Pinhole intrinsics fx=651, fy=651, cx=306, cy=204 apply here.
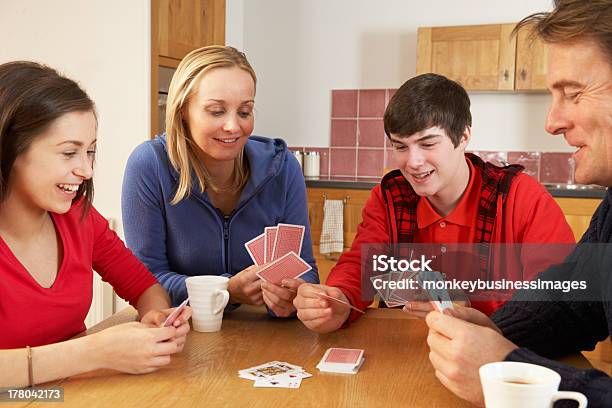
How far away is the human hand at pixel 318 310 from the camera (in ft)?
5.02

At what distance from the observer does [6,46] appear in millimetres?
3621

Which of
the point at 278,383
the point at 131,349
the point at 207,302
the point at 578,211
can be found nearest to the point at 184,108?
the point at 207,302

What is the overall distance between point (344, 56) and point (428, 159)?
318 cm

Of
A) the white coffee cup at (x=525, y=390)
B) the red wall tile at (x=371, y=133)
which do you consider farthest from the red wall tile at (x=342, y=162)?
the white coffee cup at (x=525, y=390)

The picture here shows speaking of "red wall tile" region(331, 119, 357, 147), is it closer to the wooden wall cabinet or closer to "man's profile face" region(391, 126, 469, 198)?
the wooden wall cabinet

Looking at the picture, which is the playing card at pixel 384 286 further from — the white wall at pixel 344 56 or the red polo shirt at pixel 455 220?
the white wall at pixel 344 56

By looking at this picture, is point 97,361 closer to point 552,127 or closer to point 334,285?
point 334,285

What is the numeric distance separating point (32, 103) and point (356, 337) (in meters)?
0.90

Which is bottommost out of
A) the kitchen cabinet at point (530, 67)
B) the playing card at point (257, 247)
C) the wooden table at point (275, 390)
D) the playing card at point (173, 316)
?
the wooden table at point (275, 390)

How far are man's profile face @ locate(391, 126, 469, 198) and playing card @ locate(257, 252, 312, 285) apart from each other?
0.47 meters

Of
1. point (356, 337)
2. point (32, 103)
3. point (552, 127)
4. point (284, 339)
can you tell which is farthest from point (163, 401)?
point (552, 127)

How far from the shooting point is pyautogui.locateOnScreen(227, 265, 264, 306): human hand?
1.70 m

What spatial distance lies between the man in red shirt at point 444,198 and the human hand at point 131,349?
597 mm

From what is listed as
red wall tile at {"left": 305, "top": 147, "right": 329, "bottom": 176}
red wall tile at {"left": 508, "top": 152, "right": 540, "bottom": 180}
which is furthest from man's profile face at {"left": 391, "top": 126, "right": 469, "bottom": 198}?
red wall tile at {"left": 305, "top": 147, "right": 329, "bottom": 176}
